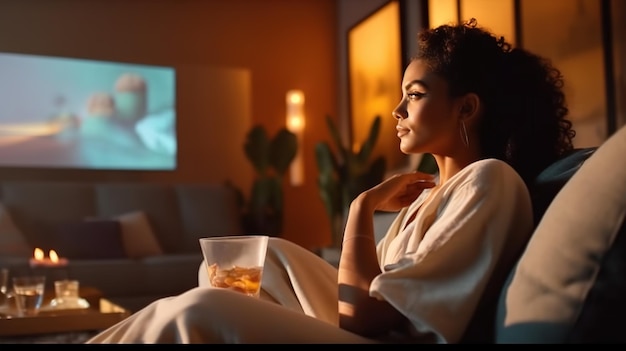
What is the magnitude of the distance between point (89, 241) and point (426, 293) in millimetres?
3062

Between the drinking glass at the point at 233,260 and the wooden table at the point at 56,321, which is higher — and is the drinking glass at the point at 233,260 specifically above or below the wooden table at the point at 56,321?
above

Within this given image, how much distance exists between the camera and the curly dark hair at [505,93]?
1253 mm

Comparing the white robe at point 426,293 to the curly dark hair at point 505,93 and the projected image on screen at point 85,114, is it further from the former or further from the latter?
the projected image on screen at point 85,114

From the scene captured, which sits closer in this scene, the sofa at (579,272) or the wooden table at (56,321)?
the sofa at (579,272)

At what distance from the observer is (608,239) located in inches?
31.2

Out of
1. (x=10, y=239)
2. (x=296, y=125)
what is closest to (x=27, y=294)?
(x=10, y=239)

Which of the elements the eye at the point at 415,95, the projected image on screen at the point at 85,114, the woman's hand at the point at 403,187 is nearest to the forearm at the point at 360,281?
the woman's hand at the point at 403,187

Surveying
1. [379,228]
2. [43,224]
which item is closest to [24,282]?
[379,228]

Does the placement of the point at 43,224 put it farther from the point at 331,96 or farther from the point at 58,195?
the point at 331,96

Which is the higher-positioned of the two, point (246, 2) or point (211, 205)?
point (246, 2)

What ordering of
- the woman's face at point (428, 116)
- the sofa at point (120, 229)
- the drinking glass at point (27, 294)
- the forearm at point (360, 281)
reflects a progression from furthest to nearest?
the sofa at point (120, 229)
the drinking glass at point (27, 294)
the woman's face at point (428, 116)
the forearm at point (360, 281)

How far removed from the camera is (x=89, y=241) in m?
3.61

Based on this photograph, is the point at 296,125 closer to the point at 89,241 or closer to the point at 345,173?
the point at 345,173

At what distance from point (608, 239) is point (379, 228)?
71.4 inches
